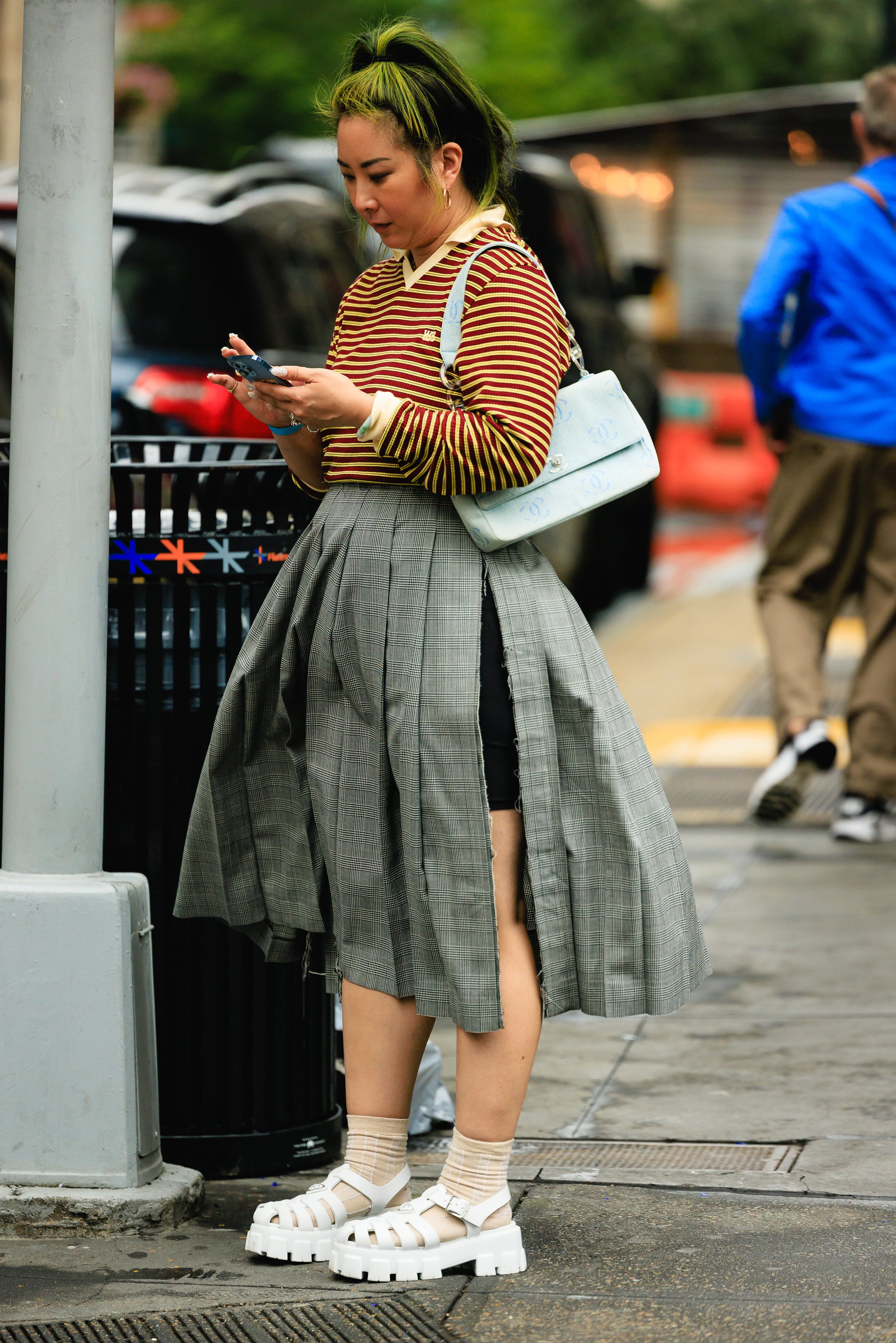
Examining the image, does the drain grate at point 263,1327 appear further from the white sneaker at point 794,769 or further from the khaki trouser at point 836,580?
the khaki trouser at point 836,580

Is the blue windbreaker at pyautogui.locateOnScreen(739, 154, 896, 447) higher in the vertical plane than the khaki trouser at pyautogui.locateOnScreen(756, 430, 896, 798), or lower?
higher

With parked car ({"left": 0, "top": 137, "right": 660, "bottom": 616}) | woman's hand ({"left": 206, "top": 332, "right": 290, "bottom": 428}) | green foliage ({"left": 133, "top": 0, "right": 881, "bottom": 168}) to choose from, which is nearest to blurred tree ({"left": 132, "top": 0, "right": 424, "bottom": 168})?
green foliage ({"left": 133, "top": 0, "right": 881, "bottom": 168})

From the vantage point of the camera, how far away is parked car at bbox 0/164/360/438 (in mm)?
6805

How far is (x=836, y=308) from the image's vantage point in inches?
223

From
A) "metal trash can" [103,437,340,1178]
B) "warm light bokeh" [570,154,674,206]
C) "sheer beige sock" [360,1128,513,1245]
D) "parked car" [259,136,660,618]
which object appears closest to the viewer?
"sheer beige sock" [360,1128,513,1245]

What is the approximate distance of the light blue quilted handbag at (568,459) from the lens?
8.86ft

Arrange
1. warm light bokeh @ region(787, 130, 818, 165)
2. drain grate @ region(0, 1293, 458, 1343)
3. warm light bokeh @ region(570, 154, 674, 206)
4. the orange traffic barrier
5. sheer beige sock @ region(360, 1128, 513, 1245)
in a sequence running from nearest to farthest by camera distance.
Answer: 1. drain grate @ region(0, 1293, 458, 1343)
2. sheer beige sock @ region(360, 1128, 513, 1245)
3. the orange traffic barrier
4. warm light bokeh @ region(787, 130, 818, 165)
5. warm light bokeh @ region(570, 154, 674, 206)

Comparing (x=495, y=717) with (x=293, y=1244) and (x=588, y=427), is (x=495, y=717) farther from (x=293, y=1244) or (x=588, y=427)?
(x=293, y=1244)

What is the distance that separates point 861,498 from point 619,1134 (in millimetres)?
2737

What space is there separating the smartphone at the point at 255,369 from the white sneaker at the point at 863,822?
11.6 ft

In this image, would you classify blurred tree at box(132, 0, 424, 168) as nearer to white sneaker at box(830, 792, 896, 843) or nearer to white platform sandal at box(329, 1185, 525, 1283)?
white sneaker at box(830, 792, 896, 843)

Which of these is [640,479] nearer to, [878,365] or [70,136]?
[70,136]

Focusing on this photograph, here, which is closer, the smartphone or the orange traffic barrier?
the smartphone

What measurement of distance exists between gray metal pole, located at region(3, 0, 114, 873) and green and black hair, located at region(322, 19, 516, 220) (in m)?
0.42
